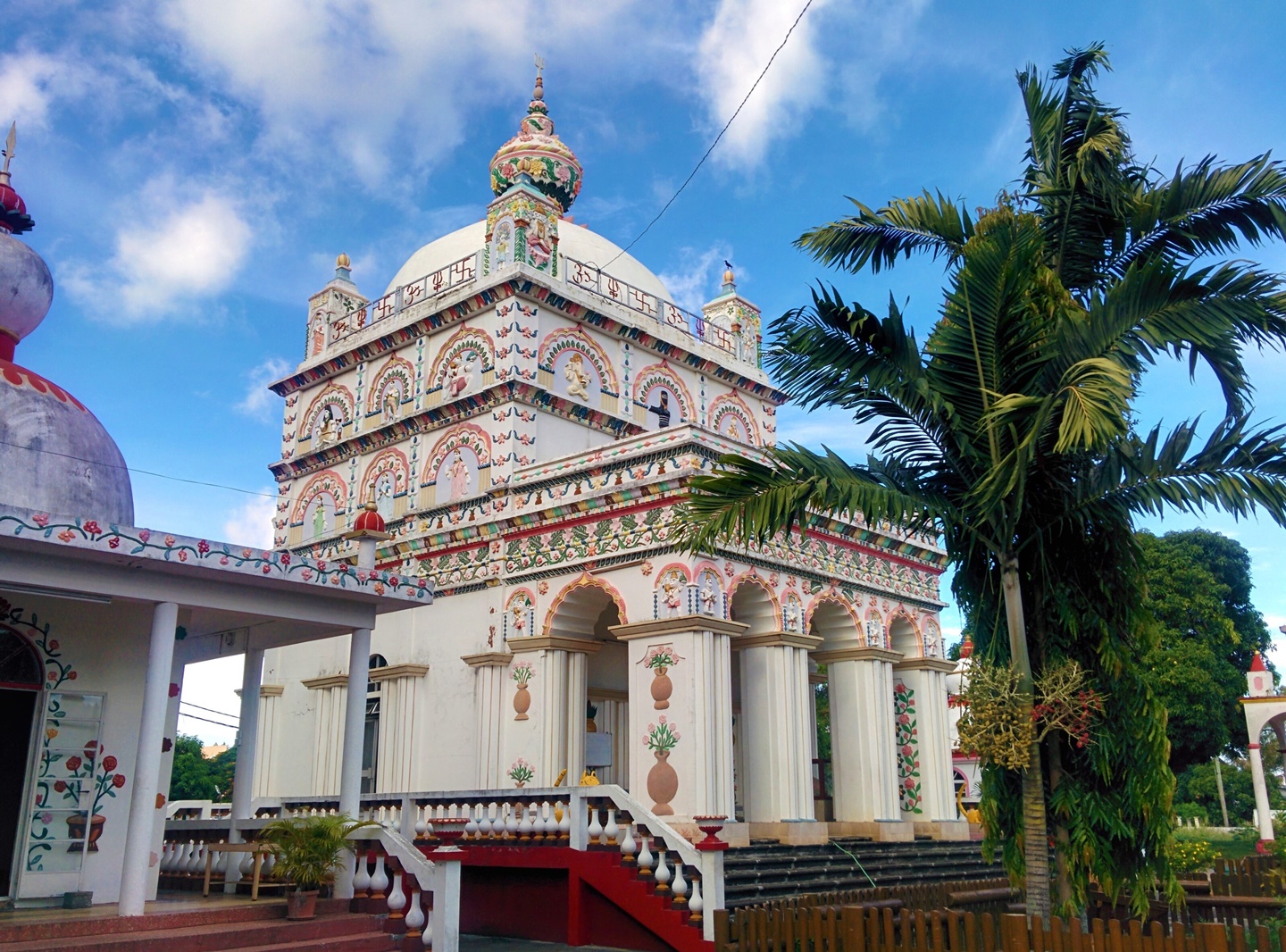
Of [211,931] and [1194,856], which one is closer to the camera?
[211,931]

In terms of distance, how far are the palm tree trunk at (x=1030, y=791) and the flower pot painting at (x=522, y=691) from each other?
8798 mm

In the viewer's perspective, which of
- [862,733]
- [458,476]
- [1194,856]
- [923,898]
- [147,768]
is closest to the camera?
[147,768]

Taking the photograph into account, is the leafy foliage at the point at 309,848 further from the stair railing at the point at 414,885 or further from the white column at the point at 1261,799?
the white column at the point at 1261,799

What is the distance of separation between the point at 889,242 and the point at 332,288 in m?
15.1

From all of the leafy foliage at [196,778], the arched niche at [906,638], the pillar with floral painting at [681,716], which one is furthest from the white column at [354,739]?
the leafy foliage at [196,778]

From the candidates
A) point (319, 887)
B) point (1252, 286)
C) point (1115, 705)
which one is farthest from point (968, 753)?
point (319, 887)

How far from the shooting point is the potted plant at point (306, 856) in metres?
9.86

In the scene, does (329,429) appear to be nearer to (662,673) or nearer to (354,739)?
(662,673)

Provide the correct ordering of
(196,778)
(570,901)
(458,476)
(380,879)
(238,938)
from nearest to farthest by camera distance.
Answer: (238,938) → (380,879) → (570,901) → (458,476) → (196,778)

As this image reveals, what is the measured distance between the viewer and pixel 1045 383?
914 cm

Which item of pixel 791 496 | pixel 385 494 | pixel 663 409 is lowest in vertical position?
pixel 791 496

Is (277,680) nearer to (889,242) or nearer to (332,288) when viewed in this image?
(332,288)

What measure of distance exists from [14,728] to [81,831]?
1.15 m

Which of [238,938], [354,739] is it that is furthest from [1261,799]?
[238,938]
